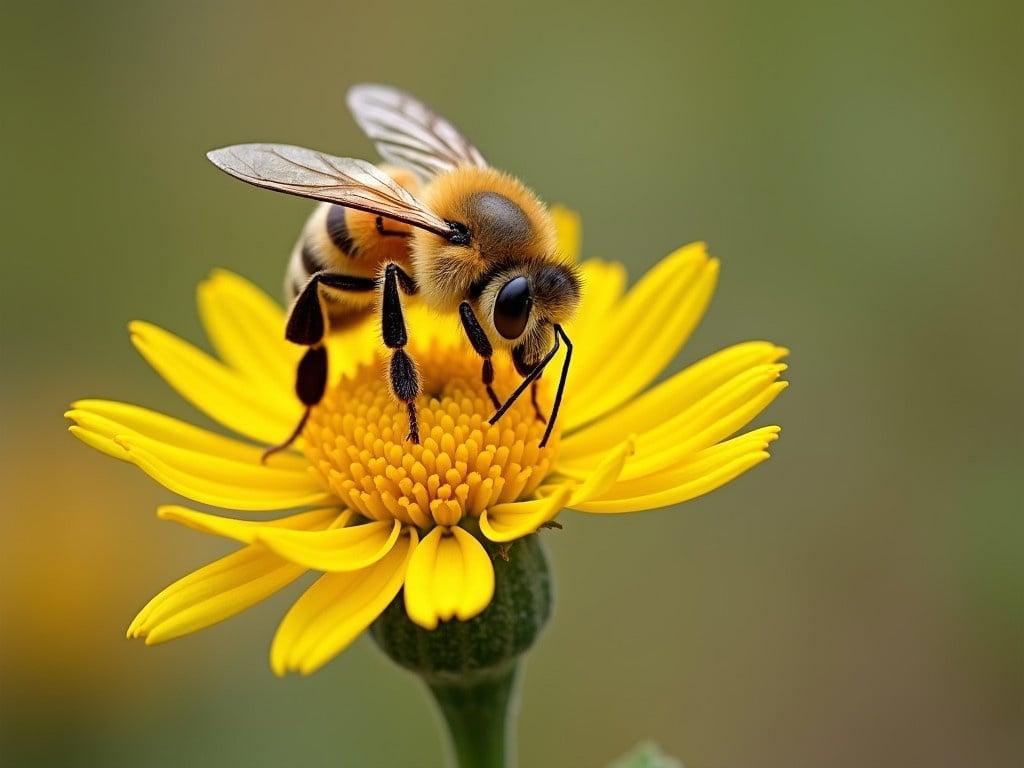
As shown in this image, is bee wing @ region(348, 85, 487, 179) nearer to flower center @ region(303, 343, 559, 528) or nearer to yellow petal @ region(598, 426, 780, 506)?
flower center @ region(303, 343, 559, 528)

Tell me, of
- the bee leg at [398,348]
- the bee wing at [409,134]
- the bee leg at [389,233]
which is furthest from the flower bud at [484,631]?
the bee wing at [409,134]

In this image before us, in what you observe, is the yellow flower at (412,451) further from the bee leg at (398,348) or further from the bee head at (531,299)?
the bee head at (531,299)

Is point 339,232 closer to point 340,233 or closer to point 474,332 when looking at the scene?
point 340,233

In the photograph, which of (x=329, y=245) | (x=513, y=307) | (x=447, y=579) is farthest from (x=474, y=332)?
(x=447, y=579)

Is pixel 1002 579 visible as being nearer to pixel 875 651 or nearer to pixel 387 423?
pixel 875 651

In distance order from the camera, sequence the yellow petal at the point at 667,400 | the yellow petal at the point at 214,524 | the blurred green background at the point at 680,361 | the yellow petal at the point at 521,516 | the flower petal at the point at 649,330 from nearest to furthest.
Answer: the yellow petal at the point at 214,524 < the yellow petal at the point at 521,516 < the yellow petal at the point at 667,400 < the flower petal at the point at 649,330 < the blurred green background at the point at 680,361

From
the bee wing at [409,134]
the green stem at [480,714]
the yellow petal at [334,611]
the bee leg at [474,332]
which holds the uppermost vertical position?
the bee wing at [409,134]

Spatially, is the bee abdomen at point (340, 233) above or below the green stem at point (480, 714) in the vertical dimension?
above
